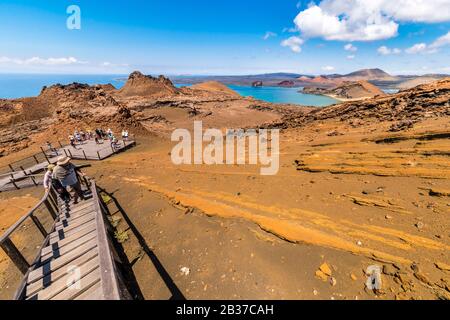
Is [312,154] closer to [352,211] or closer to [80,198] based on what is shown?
[352,211]

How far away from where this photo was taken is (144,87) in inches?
3329

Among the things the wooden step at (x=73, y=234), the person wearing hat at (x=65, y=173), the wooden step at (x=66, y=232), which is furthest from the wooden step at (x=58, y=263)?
the person wearing hat at (x=65, y=173)

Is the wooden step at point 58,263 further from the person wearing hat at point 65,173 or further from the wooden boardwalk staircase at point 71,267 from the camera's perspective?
the person wearing hat at point 65,173

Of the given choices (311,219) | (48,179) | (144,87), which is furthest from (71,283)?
(144,87)

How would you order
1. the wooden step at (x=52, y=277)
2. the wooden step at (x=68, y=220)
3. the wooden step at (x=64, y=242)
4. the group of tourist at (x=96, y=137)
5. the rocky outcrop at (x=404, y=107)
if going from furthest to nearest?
1. the group of tourist at (x=96, y=137)
2. the rocky outcrop at (x=404, y=107)
3. the wooden step at (x=68, y=220)
4. the wooden step at (x=64, y=242)
5. the wooden step at (x=52, y=277)

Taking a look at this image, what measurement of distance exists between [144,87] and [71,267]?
9050 cm

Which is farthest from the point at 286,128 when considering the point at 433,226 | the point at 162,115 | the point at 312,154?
the point at 162,115

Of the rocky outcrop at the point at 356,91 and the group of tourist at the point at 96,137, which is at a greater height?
the rocky outcrop at the point at 356,91

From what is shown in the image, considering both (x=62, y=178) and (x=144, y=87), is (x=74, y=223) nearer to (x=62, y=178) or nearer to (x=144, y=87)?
(x=62, y=178)

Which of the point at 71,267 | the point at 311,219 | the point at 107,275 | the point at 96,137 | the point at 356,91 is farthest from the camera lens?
the point at 356,91

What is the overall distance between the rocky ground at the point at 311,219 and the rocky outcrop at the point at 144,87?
7692 centimetres

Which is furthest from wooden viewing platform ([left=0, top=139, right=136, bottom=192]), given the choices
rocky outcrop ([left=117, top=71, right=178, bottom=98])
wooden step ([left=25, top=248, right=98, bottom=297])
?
rocky outcrop ([left=117, top=71, right=178, bottom=98])

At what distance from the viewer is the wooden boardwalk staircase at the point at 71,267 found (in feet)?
13.6

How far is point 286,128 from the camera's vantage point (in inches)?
780
